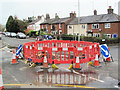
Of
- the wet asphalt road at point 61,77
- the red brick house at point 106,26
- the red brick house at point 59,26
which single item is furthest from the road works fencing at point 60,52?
the red brick house at point 59,26

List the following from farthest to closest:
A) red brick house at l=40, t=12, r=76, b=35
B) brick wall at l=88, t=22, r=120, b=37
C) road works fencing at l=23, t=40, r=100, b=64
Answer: red brick house at l=40, t=12, r=76, b=35 < brick wall at l=88, t=22, r=120, b=37 < road works fencing at l=23, t=40, r=100, b=64

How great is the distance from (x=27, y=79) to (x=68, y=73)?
2173 mm

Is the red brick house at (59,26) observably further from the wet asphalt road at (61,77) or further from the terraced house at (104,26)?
the wet asphalt road at (61,77)

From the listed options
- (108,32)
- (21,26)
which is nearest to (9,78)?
(108,32)

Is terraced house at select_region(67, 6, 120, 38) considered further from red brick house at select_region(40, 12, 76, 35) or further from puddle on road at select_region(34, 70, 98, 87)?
puddle on road at select_region(34, 70, 98, 87)

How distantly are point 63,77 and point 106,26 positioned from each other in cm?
2496

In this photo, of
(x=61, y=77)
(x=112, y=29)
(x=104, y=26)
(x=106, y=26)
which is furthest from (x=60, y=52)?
(x=104, y=26)

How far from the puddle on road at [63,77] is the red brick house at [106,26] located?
74.0 feet

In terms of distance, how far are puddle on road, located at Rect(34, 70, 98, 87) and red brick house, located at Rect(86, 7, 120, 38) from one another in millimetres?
22545

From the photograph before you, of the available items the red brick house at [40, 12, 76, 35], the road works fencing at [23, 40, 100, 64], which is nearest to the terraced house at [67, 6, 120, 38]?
the red brick house at [40, 12, 76, 35]

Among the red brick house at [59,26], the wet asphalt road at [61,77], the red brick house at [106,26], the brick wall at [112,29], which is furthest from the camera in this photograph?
the red brick house at [59,26]

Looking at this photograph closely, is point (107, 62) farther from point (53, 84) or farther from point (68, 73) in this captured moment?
point (53, 84)

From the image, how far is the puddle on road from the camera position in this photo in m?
6.01

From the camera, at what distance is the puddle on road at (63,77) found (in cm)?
601
